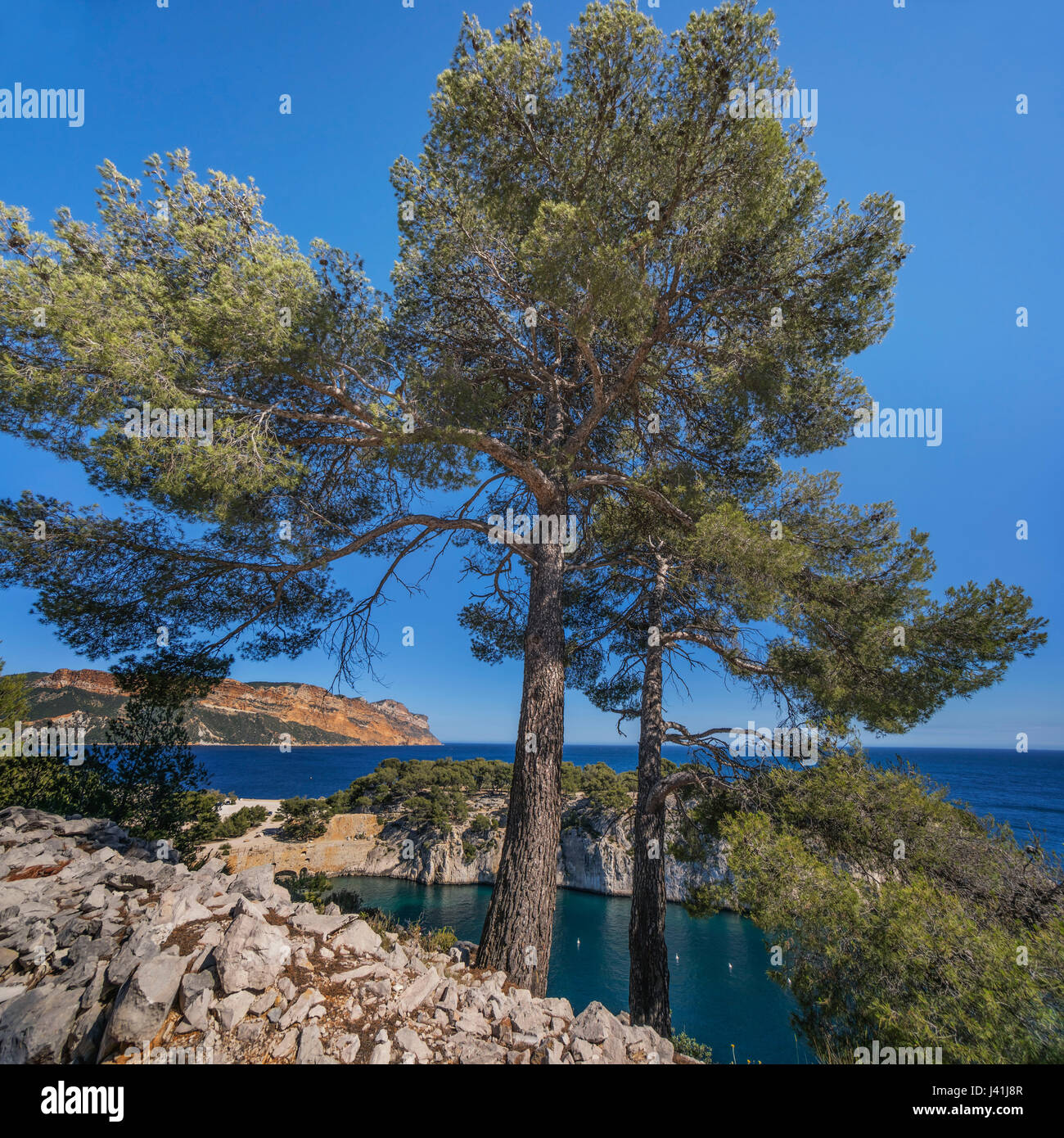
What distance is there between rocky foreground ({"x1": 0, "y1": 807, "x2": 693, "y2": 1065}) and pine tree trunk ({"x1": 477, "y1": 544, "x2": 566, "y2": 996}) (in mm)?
439

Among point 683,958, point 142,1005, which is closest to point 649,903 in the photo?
point 142,1005

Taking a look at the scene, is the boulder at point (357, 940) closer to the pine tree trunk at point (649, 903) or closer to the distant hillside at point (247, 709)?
the distant hillside at point (247, 709)

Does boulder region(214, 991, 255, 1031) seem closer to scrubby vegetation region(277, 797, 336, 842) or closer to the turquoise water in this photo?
the turquoise water

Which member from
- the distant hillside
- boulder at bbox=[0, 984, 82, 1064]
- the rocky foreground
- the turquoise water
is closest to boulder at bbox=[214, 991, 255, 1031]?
the rocky foreground

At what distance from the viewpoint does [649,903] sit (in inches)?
280

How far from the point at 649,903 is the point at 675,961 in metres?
13.6

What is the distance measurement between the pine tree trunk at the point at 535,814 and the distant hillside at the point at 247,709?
8.07ft

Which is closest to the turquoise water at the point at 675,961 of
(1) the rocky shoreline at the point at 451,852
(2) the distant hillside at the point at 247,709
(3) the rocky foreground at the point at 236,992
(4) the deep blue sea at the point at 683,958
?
(4) the deep blue sea at the point at 683,958

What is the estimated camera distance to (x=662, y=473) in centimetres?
676

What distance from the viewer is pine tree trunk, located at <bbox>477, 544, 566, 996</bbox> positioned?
14.6 feet

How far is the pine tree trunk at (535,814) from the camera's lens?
4457 millimetres

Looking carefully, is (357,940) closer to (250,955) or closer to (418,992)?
(418,992)

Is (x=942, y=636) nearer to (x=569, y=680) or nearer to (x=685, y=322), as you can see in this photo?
(x=685, y=322)

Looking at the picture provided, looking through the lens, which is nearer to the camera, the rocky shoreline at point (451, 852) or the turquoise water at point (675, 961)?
the turquoise water at point (675, 961)
